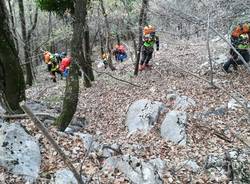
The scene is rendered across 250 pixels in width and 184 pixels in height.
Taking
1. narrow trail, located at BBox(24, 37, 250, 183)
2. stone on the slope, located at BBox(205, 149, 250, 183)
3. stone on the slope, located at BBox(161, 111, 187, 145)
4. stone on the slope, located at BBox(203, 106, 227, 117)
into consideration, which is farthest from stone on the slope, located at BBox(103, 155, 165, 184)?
stone on the slope, located at BBox(203, 106, 227, 117)

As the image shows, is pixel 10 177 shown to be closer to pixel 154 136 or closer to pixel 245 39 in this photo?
pixel 154 136

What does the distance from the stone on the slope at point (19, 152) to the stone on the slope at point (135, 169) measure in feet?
3.96

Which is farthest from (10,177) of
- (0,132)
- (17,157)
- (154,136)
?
(154,136)

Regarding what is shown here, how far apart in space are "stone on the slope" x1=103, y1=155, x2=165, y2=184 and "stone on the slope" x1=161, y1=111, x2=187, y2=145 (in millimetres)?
2155

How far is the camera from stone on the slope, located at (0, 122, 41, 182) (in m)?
5.68

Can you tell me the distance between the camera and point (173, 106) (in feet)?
36.4

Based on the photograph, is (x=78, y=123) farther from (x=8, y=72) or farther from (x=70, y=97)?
(x=8, y=72)

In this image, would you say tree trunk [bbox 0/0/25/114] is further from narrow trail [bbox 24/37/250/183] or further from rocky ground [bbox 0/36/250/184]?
narrow trail [bbox 24/37/250/183]

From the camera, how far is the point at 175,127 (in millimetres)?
9188

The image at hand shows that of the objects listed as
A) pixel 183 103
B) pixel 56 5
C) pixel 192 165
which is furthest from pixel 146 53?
pixel 192 165

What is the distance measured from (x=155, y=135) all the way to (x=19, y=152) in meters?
4.18

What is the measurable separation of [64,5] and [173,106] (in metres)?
5.10

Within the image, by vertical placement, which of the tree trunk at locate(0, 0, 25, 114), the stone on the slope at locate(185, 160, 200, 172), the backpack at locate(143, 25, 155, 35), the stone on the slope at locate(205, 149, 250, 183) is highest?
the tree trunk at locate(0, 0, 25, 114)

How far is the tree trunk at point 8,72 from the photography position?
7113mm
